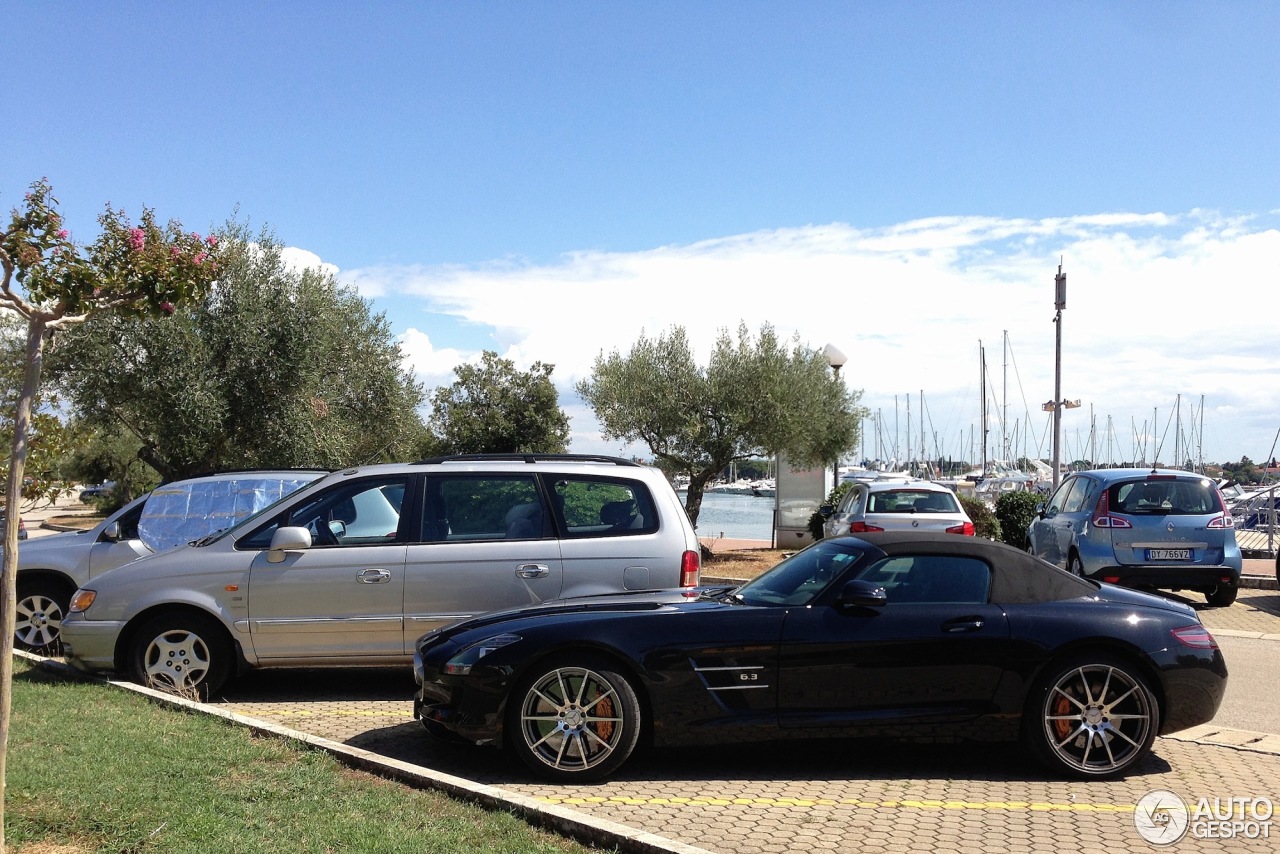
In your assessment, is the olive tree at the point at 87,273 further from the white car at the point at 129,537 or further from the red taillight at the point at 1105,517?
the red taillight at the point at 1105,517

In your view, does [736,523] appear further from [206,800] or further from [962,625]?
[206,800]

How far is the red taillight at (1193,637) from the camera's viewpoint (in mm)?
6250

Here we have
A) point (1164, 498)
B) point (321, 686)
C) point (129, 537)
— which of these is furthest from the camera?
point (1164, 498)

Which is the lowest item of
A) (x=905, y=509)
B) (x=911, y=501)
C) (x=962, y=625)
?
(x=962, y=625)

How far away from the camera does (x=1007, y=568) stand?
21.2 ft

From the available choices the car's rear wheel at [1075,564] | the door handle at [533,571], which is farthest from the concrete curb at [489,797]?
the car's rear wheel at [1075,564]

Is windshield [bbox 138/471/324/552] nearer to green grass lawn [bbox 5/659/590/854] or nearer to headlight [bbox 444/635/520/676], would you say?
green grass lawn [bbox 5/659/590/854]

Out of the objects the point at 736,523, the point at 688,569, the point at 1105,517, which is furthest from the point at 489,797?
the point at 736,523

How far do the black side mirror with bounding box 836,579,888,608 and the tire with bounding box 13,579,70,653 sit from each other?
24.7 ft

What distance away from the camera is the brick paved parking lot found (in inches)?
201

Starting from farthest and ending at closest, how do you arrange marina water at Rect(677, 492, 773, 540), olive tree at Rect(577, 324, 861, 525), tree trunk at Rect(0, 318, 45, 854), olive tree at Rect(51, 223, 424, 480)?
marina water at Rect(677, 492, 773, 540) < olive tree at Rect(577, 324, 861, 525) < olive tree at Rect(51, 223, 424, 480) < tree trunk at Rect(0, 318, 45, 854)

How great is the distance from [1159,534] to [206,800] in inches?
451

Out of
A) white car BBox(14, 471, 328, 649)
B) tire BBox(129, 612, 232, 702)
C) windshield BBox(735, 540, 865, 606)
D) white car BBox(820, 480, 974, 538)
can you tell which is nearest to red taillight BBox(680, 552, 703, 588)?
windshield BBox(735, 540, 865, 606)

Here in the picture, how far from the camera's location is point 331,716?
7664 millimetres
